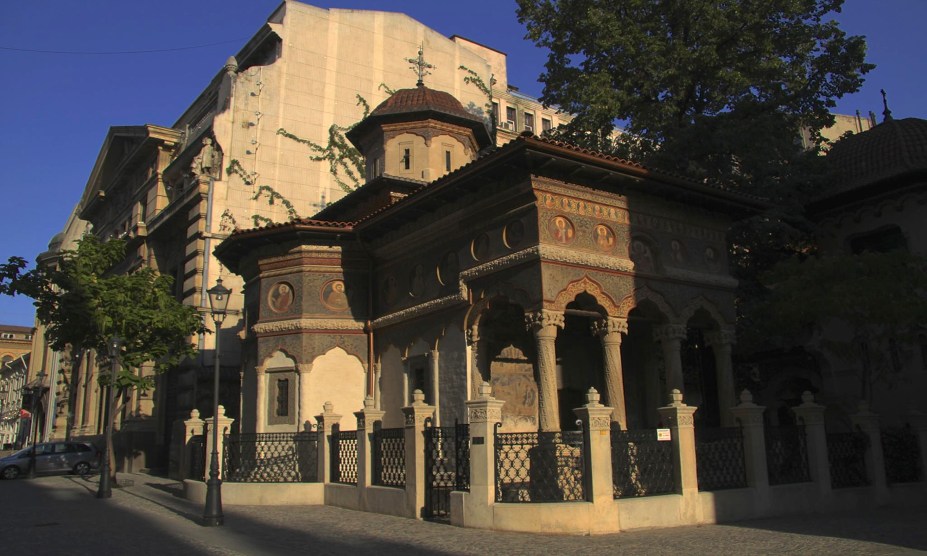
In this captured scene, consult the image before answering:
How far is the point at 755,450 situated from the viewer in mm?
12406

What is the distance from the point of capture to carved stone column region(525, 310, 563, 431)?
12867 millimetres

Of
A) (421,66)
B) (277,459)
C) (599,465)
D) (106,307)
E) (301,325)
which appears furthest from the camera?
(421,66)

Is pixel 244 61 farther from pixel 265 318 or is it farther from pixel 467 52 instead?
pixel 265 318

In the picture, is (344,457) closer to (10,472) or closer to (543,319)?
(543,319)

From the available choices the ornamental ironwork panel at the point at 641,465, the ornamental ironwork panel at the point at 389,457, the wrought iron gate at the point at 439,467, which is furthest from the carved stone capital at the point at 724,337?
the ornamental ironwork panel at the point at 389,457

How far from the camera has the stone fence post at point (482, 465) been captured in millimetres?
10742

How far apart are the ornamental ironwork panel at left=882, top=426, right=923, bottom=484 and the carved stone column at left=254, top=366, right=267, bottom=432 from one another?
13.6 meters

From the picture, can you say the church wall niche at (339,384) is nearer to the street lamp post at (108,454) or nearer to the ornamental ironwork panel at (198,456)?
the ornamental ironwork panel at (198,456)

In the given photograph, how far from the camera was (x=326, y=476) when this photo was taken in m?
14.9

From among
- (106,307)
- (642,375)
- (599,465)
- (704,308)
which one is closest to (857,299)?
(704,308)

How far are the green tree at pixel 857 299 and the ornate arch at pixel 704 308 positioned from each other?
1.16 metres

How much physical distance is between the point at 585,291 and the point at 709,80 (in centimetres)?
1001

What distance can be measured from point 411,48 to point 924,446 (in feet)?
80.8

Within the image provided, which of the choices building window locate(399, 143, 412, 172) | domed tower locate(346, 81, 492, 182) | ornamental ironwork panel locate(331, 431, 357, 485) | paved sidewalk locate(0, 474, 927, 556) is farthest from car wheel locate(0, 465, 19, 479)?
building window locate(399, 143, 412, 172)
